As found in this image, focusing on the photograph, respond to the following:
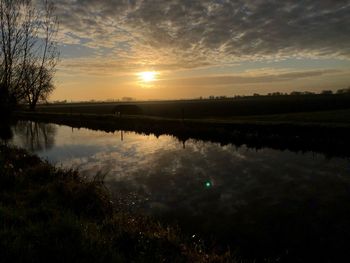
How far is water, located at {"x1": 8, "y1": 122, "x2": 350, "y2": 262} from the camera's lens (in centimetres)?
828

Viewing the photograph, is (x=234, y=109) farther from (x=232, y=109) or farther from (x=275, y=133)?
(x=275, y=133)

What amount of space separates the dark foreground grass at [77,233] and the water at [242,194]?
4.11 feet

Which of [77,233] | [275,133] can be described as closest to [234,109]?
[275,133]

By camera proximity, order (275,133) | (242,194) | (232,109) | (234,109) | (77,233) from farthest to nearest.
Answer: (232,109) → (234,109) → (275,133) → (242,194) → (77,233)

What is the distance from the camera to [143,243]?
21.9 ft

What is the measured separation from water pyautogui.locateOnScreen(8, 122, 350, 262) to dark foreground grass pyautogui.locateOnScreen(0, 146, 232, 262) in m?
1.25

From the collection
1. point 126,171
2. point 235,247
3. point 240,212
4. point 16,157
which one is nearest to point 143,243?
point 235,247

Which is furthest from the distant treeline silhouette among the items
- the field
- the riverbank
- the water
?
the water

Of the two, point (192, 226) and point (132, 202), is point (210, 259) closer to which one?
point (192, 226)

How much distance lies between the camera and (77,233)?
661cm

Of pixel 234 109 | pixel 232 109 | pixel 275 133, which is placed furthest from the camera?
pixel 232 109

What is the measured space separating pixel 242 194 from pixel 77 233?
7.36 m

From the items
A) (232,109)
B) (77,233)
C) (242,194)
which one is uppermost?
(232,109)

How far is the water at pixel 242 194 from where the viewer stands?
8281mm
